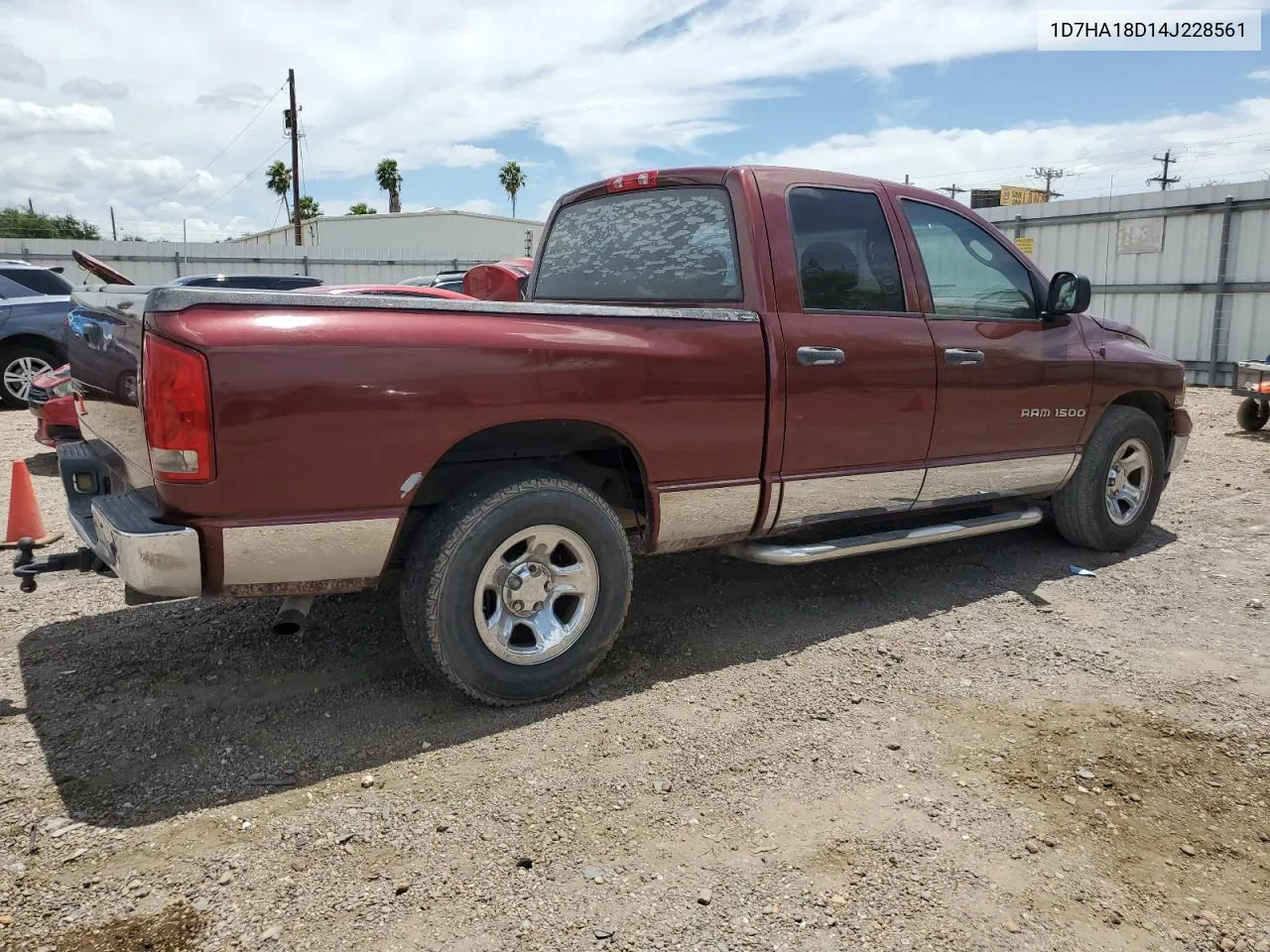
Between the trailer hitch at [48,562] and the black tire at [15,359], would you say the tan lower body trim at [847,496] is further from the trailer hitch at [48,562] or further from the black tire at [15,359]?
the black tire at [15,359]

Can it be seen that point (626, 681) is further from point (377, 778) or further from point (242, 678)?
point (242, 678)

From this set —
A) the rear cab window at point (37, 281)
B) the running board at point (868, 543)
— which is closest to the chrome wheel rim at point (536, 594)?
the running board at point (868, 543)

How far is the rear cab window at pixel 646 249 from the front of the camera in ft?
13.2

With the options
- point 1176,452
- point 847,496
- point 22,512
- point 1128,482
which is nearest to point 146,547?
point 847,496

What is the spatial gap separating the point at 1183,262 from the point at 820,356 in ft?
44.4

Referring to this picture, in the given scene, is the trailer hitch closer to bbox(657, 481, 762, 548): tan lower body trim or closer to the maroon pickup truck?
the maroon pickup truck

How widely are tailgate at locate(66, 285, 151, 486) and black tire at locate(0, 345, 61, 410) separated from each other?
7.93 m

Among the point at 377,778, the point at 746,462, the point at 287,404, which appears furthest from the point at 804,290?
the point at 377,778

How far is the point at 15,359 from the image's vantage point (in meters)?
10.4

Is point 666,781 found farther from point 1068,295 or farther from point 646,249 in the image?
point 1068,295

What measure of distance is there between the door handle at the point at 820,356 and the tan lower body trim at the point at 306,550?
175 centimetres

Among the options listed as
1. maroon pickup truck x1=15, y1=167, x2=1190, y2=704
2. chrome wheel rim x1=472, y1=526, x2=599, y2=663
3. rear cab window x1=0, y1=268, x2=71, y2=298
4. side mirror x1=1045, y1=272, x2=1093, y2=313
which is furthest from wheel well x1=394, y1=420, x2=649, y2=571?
rear cab window x1=0, y1=268, x2=71, y2=298

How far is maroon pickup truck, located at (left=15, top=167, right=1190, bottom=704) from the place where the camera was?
2869 mm

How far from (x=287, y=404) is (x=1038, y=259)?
55.2 ft
